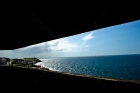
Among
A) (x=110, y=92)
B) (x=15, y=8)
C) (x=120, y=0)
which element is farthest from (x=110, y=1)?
(x=15, y=8)

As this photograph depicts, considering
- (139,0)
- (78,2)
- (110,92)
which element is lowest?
(110,92)

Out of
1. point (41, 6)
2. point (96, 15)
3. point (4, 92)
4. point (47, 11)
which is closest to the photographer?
point (4, 92)

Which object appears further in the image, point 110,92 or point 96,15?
point 96,15

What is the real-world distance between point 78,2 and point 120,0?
187 centimetres

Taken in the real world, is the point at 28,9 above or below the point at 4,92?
above

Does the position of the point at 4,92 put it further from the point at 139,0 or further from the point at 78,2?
the point at 139,0

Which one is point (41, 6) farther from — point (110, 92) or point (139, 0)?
point (110, 92)

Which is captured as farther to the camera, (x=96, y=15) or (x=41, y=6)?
(x=96, y=15)

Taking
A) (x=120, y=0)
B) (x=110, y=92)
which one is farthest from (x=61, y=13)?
(x=110, y=92)

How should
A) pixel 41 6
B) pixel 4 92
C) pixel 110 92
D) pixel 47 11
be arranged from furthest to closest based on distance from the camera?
pixel 47 11
pixel 41 6
pixel 4 92
pixel 110 92

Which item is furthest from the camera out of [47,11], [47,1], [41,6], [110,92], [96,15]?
[96,15]

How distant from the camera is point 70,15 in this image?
19.5 feet

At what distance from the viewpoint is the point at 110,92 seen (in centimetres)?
374

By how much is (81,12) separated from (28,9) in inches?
114
